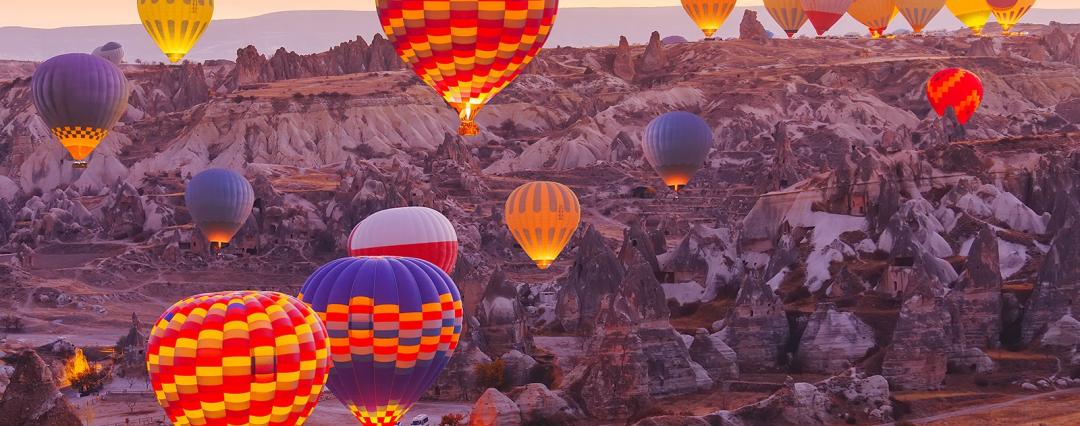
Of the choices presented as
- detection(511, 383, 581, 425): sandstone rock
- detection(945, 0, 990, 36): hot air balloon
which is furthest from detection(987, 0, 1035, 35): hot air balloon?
detection(511, 383, 581, 425): sandstone rock

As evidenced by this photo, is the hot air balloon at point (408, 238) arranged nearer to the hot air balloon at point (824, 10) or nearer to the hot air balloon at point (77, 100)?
the hot air balloon at point (77, 100)

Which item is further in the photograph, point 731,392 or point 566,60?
point 566,60

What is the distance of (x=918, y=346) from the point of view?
59.7 meters

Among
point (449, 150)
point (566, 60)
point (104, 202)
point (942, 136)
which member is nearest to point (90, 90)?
point (104, 202)

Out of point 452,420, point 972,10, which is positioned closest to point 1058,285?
point 452,420

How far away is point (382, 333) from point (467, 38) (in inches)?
369

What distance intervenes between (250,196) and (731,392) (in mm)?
48096

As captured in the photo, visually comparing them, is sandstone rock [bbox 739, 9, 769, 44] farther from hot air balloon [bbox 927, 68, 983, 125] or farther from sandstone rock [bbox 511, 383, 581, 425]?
sandstone rock [bbox 511, 383, 581, 425]

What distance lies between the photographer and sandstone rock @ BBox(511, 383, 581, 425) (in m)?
56.1

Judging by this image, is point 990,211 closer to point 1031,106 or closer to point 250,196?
point 250,196

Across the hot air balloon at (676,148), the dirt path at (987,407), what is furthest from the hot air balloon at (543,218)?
the dirt path at (987,407)

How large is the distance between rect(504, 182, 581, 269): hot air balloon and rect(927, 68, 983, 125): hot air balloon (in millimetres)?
33449

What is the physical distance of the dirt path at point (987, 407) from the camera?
55.6 meters

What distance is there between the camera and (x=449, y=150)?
128625 mm
